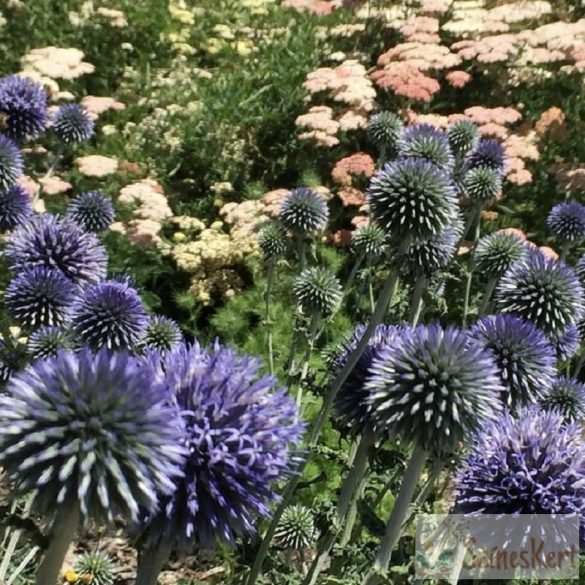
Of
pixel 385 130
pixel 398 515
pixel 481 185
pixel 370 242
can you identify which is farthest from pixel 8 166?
pixel 398 515

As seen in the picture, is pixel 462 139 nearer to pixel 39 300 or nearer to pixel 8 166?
pixel 8 166

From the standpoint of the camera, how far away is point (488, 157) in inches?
164

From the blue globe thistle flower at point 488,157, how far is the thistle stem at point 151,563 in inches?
129

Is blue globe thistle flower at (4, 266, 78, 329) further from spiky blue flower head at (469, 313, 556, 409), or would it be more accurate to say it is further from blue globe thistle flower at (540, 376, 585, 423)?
blue globe thistle flower at (540, 376, 585, 423)

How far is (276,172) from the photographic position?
19.9 feet

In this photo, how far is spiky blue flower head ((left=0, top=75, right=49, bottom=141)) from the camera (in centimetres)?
367

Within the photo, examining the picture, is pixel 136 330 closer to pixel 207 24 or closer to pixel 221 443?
pixel 221 443

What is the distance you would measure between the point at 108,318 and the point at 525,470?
143 cm

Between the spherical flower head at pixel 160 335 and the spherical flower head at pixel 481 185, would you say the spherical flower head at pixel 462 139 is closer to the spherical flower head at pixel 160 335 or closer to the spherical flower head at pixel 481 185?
the spherical flower head at pixel 481 185

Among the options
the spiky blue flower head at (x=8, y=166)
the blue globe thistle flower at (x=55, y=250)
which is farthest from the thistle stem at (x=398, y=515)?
the spiky blue flower head at (x=8, y=166)

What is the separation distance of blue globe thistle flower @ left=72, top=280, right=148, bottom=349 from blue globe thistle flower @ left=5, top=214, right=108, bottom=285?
1.01ft

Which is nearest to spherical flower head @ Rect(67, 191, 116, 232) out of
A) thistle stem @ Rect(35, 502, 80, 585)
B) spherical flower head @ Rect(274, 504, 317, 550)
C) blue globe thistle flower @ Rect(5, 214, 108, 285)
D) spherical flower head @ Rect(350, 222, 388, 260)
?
blue globe thistle flower @ Rect(5, 214, 108, 285)

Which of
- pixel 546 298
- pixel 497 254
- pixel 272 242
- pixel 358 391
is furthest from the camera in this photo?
pixel 272 242

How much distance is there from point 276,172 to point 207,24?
2.42m
